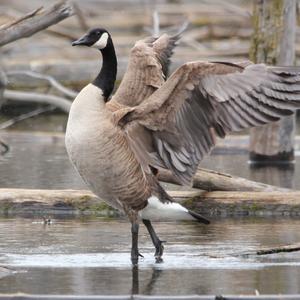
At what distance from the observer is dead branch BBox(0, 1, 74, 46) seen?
12.1 meters

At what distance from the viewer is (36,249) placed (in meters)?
9.74

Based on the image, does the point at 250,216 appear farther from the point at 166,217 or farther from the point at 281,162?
the point at 281,162

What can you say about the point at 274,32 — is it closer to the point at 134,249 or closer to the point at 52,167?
the point at 52,167

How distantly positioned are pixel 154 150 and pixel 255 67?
3.90 feet

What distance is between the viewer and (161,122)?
965cm

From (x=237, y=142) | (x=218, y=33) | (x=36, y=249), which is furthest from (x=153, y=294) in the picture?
(x=218, y=33)

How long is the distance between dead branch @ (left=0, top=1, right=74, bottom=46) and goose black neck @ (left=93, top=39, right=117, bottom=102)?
8.00 ft

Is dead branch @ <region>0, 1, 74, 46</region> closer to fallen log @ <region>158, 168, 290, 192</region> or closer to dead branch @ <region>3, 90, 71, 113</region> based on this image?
fallen log @ <region>158, 168, 290, 192</region>

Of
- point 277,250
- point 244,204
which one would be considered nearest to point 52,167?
point 244,204

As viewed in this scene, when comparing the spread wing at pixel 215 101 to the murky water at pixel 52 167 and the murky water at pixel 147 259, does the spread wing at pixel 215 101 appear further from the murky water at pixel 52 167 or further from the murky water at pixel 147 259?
the murky water at pixel 52 167

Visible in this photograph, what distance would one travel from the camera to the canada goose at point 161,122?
9.38 m

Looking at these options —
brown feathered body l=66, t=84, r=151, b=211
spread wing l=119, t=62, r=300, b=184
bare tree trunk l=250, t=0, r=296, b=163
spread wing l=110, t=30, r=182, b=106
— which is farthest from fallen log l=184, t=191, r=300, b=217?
bare tree trunk l=250, t=0, r=296, b=163

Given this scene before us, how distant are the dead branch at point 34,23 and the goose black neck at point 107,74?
2.44 m

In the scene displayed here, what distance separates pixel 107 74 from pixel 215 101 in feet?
3.21
